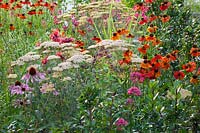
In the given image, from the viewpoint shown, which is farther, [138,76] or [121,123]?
[138,76]

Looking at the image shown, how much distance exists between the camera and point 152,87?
9.76 ft

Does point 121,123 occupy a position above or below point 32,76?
below

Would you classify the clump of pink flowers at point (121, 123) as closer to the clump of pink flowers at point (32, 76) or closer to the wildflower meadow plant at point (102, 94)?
the wildflower meadow plant at point (102, 94)

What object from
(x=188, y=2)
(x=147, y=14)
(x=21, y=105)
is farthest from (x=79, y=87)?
(x=188, y=2)

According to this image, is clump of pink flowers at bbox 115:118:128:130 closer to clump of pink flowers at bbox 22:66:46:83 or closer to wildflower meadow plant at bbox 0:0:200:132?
wildflower meadow plant at bbox 0:0:200:132

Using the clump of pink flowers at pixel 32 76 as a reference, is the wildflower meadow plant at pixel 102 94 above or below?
below

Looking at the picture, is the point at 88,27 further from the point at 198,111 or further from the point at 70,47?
the point at 198,111

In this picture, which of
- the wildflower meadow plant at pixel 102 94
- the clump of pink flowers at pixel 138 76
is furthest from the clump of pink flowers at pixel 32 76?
the clump of pink flowers at pixel 138 76

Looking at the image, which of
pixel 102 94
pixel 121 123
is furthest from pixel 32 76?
pixel 121 123

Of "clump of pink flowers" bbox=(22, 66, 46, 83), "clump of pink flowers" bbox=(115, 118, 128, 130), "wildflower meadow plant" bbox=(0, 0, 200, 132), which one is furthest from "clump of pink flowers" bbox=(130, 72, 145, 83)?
"clump of pink flowers" bbox=(22, 66, 46, 83)

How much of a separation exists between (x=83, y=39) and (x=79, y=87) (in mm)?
1680

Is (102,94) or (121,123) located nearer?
(121,123)

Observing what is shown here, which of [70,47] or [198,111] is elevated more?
[70,47]

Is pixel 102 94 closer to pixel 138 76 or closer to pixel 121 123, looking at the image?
pixel 138 76
